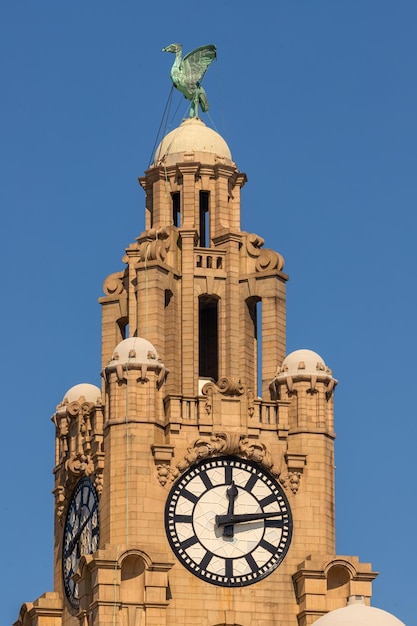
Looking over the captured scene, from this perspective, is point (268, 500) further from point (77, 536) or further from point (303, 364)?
point (77, 536)

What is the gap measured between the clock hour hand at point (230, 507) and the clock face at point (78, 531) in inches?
115

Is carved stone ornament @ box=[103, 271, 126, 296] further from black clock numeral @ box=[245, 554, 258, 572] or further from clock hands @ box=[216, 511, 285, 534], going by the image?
black clock numeral @ box=[245, 554, 258, 572]

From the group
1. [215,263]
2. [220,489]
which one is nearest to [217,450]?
[220,489]

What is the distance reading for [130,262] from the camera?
68.6 metres

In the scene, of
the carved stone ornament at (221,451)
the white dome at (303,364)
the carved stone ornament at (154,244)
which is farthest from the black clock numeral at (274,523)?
the carved stone ornament at (154,244)

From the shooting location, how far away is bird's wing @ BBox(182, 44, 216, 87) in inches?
2776

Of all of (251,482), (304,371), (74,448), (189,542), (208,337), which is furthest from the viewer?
(208,337)

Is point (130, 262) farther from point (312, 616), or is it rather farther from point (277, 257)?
point (312, 616)

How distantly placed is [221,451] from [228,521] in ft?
4.99

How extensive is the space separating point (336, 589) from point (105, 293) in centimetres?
931

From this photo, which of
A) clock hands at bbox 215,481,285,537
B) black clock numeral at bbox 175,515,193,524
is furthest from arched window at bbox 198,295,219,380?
black clock numeral at bbox 175,515,193,524

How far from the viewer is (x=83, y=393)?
68500 mm

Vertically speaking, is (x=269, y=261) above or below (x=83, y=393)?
above

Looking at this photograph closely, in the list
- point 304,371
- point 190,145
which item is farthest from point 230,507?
point 190,145
